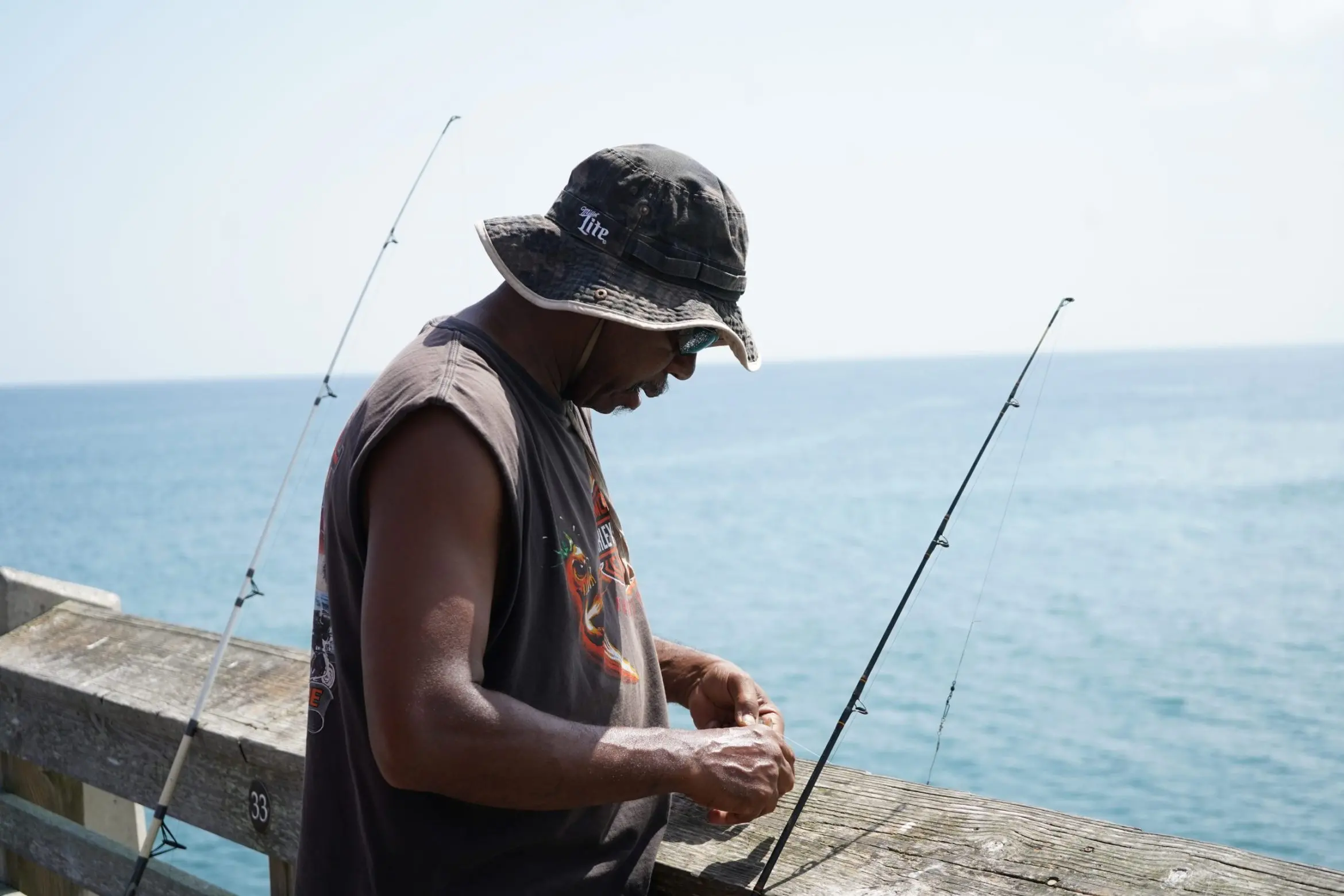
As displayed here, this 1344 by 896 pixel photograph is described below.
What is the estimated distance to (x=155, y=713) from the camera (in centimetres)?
234

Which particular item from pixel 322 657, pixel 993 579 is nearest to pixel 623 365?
pixel 322 657

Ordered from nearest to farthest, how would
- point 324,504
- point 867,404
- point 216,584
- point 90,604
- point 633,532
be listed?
point 324,504 → point 90,604 → point 216,584 → point 633,532 → point 867,404

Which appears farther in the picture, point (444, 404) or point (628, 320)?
point (628, 320)

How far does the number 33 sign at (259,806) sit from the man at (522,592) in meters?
0.59

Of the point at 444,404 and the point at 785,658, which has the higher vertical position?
the point at 444,404

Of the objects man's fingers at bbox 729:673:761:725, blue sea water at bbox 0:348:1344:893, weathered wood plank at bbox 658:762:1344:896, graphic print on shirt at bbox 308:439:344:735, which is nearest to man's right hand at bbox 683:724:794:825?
weathered wood plank at bbox 658:762:1344:896

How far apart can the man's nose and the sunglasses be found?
2 cm

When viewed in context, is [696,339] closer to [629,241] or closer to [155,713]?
[629,241]

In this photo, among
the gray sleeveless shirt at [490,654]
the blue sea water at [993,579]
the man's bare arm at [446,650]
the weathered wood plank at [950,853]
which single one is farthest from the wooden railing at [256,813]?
the blue sea water at [993,579]

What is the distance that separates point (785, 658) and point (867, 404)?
93288 millimetres

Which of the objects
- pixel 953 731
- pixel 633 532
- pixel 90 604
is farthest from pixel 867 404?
pixel 90 604

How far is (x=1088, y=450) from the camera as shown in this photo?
63.4 m

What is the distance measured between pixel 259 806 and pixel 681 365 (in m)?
1.18

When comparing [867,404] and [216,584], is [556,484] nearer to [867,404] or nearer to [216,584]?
[216,584]
